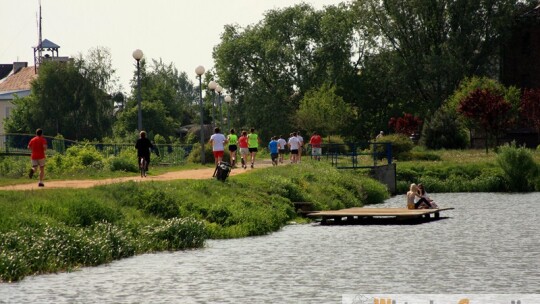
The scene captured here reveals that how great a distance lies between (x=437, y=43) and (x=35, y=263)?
66938mm

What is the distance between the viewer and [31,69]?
488 ft

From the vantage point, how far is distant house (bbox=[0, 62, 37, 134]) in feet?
461

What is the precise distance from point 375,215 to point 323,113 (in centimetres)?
4680

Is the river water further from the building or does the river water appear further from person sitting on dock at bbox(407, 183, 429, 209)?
the building

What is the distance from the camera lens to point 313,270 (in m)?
28.5

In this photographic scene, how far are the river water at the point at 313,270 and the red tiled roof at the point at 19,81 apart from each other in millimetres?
108707

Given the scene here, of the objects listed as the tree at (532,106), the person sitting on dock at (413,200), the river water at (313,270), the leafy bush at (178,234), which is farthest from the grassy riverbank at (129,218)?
the tree at (532,106)

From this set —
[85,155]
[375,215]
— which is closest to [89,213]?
[375,215]

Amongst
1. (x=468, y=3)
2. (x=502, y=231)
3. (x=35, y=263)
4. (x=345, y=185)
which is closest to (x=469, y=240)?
(x=502, y=231)

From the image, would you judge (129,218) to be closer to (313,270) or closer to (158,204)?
(158,204)

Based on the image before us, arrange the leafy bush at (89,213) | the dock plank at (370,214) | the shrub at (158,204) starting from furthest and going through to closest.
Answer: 1. the dock plank at (370,214)
2. the shrub at (158,204)
3. the leafy bush at (89,213)

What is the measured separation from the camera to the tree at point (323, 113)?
89.2 meters

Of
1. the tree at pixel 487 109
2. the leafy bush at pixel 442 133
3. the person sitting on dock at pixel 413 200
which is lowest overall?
the person sitting on dock at pixel 413 200

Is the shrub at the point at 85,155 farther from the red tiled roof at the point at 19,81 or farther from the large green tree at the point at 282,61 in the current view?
the red tiled roof at the point at 19,81
